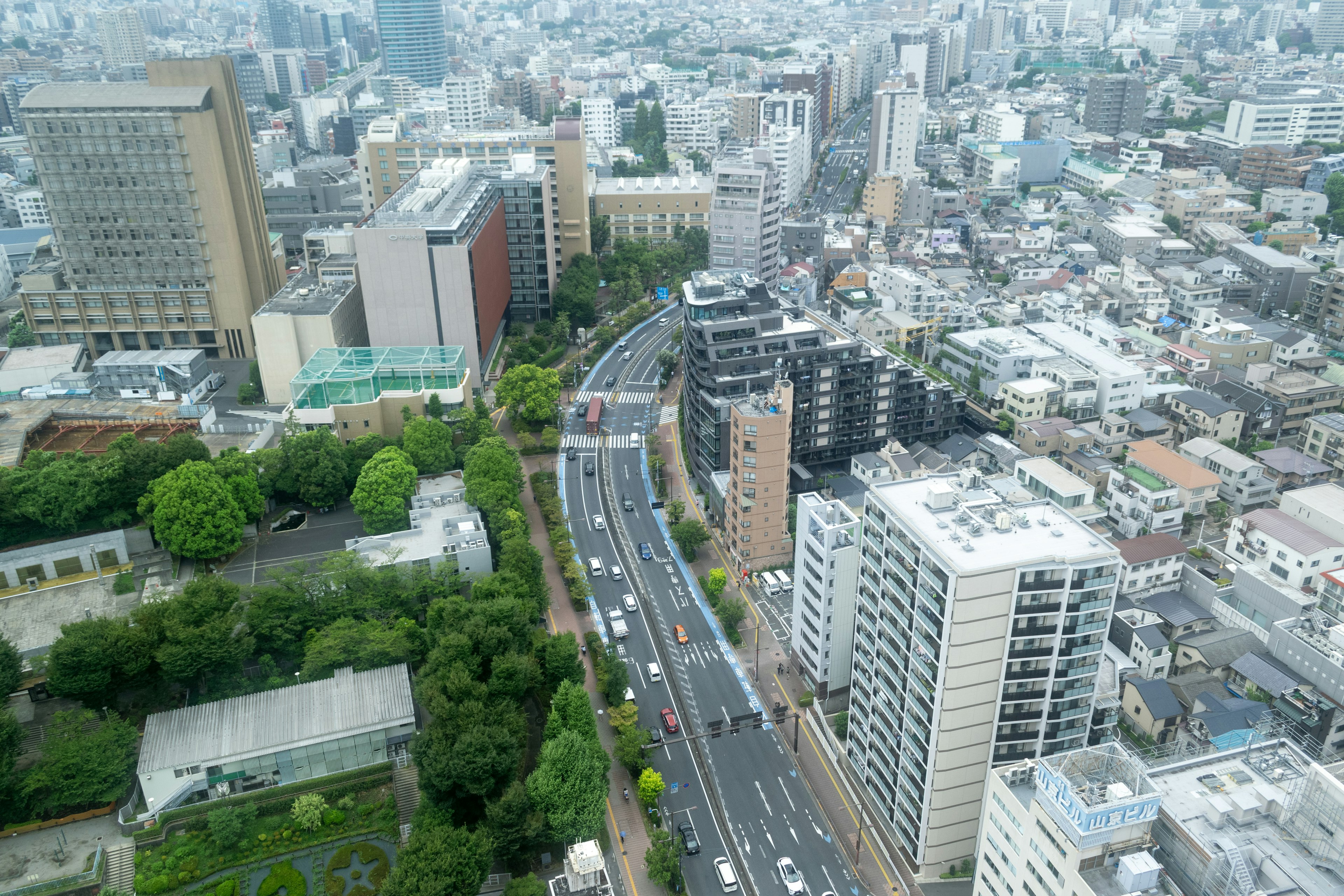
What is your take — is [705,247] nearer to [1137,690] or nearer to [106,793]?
[1137,690]

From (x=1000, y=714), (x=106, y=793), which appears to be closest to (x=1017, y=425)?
(x=1000, y=714)

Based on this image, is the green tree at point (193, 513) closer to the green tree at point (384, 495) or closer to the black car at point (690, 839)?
the green tree at point (384, 495)

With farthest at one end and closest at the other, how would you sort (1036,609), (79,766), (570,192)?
(570,192), (79,766), (1036,609)

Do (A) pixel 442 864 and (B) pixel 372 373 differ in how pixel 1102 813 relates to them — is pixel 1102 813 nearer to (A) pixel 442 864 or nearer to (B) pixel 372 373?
(A) pixel 442 864

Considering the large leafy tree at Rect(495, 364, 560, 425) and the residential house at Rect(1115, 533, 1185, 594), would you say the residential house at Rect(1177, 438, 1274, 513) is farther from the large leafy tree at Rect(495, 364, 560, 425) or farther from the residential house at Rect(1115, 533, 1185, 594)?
the large leafy tree at Rect(495, 364, 560, 425)

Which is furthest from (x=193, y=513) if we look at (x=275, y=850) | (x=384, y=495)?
(x=275, y=850)

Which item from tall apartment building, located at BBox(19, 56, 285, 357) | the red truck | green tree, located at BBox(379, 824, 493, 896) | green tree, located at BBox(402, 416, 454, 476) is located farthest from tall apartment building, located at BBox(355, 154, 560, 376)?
green tree, located at BBox(379, 824, 493, 896)

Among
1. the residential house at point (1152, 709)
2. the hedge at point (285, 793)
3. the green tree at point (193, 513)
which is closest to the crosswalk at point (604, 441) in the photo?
the green tree at point (193, 513)
